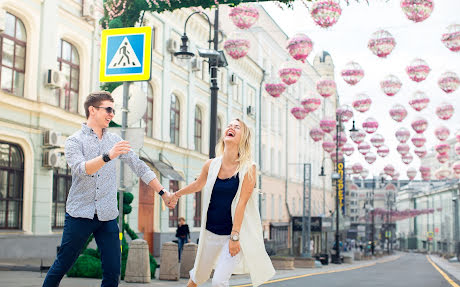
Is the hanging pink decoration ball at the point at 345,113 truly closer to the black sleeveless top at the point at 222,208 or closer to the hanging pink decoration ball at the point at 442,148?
the hanging pink decoration ball at the point at 442,148

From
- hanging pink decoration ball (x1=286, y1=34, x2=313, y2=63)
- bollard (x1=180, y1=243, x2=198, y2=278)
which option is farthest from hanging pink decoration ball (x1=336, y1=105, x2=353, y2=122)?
bollard (x1=180, y1=243, x2=198, y2=278)


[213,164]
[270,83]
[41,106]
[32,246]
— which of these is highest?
[270,83]

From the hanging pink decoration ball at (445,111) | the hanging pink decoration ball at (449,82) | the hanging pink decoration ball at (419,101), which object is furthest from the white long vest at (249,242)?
the hanging pink decoration ball at (445,111)

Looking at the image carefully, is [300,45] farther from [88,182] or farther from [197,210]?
[88,182]

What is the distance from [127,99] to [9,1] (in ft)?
32.5

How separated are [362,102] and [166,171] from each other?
9.54 meters

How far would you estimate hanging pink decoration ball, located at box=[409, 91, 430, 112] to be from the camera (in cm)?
2644

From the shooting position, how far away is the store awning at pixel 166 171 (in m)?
26.1

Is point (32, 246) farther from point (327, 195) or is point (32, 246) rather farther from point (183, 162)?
point (327, 195)

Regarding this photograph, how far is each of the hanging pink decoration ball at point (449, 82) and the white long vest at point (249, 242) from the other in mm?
19174

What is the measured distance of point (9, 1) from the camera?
18.2 meters

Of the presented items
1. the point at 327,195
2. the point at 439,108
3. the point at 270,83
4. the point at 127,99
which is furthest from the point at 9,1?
the point at 327,195

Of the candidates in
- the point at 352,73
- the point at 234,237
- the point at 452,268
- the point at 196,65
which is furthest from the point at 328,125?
the point at 234,237

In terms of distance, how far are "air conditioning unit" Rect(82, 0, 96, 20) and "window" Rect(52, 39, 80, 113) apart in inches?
45.7
